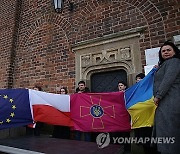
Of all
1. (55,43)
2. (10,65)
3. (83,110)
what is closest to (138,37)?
(83,110)

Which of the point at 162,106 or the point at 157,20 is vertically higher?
the point at 157,20

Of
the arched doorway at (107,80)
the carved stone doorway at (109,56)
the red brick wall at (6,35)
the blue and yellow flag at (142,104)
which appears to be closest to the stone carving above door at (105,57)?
the carved stone doorway at (109,56)

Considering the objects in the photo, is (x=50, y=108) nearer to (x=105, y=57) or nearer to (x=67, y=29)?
(x=105, y=57)

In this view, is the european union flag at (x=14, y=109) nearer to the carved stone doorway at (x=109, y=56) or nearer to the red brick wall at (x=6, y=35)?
the carved stone doorway at (x=109, y=56)

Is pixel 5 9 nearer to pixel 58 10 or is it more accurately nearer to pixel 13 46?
pixel 13 46

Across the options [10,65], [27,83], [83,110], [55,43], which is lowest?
[83,110]

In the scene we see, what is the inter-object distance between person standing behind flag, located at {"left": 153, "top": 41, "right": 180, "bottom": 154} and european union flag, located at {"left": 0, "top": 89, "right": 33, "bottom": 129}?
190 cm

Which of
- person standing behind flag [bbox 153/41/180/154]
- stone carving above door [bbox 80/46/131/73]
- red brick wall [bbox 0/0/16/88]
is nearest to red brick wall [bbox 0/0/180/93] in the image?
red brick wall [bbox 0/0/16/88]

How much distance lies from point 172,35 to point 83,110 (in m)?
2.13

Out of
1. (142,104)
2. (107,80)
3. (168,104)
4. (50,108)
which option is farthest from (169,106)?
(107,80)

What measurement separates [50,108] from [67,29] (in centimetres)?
233

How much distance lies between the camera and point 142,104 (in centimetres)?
270

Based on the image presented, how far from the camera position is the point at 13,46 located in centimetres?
545

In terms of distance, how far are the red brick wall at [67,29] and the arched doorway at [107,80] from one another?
1.70ft
